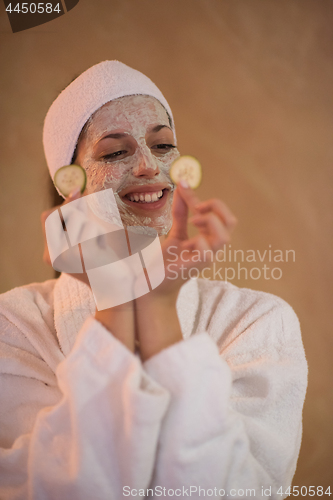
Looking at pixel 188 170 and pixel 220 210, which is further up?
pixel 188 170

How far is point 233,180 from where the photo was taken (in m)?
1.41

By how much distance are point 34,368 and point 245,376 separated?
1.31 ft

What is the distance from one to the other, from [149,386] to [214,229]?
9.4 inches

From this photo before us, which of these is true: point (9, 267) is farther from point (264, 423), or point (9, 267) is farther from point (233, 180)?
point (264, 423)

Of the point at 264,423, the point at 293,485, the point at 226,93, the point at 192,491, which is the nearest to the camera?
the point at 192,491

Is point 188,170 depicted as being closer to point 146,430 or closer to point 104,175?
point 104,175

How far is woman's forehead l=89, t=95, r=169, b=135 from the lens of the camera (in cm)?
83

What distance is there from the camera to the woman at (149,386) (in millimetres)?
515

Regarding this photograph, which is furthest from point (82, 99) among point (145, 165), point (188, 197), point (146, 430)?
point (146, 430)

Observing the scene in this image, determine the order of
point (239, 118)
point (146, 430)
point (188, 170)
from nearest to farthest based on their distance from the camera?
point (146, 430), point (188, 170), point (239, 118)

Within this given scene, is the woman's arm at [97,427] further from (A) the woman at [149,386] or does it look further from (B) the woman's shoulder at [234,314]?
(B) the woman's shoulder at [234,314]

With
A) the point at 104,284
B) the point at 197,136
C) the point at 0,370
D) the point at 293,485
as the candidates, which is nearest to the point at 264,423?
the point at 104,284

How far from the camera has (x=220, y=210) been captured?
0.53 m

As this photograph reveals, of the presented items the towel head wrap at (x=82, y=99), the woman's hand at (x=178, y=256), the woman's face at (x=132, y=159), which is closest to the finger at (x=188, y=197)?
the woman's hand at (x=178, y=256)
